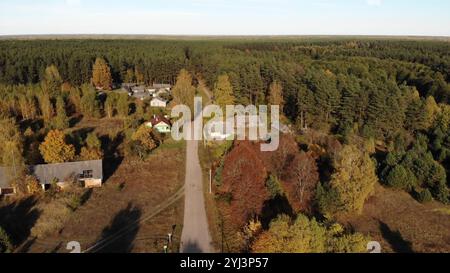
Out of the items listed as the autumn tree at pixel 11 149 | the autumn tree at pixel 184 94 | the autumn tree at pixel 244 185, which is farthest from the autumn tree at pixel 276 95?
the autumn tree at pixel 11 149

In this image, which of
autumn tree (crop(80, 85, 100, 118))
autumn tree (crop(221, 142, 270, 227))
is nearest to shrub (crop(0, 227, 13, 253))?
autumn tree (crop(221, 142, 270, 227))

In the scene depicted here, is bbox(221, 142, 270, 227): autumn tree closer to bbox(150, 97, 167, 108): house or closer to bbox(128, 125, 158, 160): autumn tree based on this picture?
bbox(128, 125, 158, 160): autumn tree

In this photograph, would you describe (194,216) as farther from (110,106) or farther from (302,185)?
(110,106)

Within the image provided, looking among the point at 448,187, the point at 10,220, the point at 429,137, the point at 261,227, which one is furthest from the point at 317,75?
the point at 10,220

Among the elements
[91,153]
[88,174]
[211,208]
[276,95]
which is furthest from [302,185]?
[276,95]

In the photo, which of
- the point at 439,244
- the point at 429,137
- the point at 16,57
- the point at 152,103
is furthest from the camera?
the point at 16,57

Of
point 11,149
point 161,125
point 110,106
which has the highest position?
point 110,106

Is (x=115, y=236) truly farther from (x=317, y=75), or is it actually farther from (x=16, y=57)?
(x=16, y=57)
